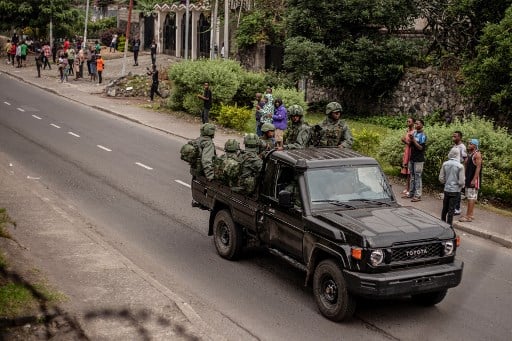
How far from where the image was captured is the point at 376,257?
27.9ft

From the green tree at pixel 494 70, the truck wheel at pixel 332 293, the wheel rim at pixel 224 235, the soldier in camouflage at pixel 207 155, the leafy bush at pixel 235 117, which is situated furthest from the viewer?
the leafy bush at pixel 235 117

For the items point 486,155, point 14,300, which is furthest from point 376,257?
point 486,155

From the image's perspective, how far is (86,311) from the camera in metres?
8.72

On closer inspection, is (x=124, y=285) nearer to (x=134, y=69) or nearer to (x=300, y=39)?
(x=300, y=39)

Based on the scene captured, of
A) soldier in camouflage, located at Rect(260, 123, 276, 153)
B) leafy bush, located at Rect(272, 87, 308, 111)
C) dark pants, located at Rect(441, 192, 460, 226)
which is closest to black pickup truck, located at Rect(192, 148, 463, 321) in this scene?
soldier in camouflage, located at Rect(260, 123, 276, 153)

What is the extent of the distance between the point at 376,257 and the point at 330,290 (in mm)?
902

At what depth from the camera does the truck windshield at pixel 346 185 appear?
9.71 metres

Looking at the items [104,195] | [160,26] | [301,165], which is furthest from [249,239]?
[160,26]

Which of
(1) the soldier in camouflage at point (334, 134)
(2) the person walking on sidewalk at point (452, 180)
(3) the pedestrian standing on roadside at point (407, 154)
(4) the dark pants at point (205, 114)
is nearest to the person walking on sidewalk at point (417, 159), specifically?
(3) the pedestrian standing on roadside at point (407, 154)

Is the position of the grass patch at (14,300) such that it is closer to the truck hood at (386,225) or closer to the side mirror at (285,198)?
the side mirror at (285,198)

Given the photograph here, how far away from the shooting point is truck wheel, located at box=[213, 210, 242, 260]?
1127 centimetres

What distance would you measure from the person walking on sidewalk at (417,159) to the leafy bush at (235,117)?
1098 cm

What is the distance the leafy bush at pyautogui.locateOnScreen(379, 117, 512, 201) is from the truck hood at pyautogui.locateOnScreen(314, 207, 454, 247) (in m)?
7.46

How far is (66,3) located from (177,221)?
4312 centimetres
